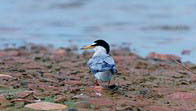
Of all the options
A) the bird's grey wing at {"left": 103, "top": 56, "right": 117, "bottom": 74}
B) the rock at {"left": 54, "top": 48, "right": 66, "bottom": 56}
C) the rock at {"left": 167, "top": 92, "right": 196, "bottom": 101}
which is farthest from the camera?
the rock at {"left": 54, "top": 48, "right": 66, "bottom": 56}

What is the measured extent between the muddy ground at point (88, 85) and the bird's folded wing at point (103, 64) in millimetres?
213

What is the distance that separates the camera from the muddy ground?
6.39 metres

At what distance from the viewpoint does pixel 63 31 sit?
16250 mm

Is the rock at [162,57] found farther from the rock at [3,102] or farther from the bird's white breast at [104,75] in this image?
the rock at [3,102]

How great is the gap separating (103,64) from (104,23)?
1082cm

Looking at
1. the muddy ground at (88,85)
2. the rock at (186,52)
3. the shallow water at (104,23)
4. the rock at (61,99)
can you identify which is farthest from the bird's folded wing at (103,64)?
the rock at (186,52)

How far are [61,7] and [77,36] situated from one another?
675cm

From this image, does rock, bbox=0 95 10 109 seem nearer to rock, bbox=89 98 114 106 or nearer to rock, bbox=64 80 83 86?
rock, bbox=89 98 114 106

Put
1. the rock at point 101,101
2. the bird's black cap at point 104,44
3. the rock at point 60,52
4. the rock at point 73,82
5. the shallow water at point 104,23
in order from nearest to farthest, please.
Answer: the rock at point 101,101
the rock at point 73,82
the bird's black cap at point 104,44
the rock at point 60,52
the shallow water at point 104,23

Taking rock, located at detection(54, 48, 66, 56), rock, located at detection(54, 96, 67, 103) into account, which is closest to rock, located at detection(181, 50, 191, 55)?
rock, located at detection(54, 48, 66, 56)

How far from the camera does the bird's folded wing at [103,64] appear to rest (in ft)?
23.4

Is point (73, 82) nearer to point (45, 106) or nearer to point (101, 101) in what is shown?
point (101, 101)

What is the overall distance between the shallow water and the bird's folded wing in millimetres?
4912

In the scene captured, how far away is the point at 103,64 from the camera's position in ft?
23.7
